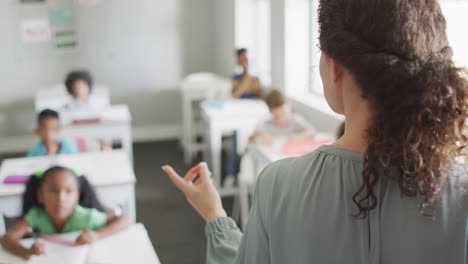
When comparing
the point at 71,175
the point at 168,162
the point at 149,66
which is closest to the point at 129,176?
the point at 71,175

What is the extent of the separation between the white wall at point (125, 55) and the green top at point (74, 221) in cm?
388

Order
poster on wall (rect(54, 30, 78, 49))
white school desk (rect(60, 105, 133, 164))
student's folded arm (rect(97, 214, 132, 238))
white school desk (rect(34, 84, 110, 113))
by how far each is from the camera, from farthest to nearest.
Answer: poster on wall (rect(54, 30, 78, 49)), white school desk (rect(34, 84, 110, 113)), white school desk (rect(60, 105, 133, 164)), student's folded arm (rect(97, 214, 132, 238))

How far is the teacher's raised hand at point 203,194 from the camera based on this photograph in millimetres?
1011

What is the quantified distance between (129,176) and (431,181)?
89.9 inches

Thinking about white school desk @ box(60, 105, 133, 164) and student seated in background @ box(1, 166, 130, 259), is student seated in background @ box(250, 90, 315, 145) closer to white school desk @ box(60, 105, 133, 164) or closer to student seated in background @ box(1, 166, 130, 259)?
white school desk @ box(60, 105, 133, 164)

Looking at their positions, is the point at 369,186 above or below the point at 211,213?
above

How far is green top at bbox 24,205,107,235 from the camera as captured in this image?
2311mm

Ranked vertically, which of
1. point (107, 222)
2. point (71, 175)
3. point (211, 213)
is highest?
point (211, 213)

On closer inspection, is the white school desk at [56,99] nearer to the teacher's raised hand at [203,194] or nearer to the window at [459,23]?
the window at [459,23]

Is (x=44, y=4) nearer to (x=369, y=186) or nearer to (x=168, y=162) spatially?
(x=168, y=162)

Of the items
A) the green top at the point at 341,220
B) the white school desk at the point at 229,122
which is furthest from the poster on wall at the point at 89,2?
the green top at the point at 341,220

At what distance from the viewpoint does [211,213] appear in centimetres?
101

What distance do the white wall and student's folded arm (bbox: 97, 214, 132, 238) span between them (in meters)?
4.06

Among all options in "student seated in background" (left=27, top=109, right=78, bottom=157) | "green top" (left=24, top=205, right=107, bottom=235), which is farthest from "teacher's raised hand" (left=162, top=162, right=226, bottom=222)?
"student seated in background" (left=27, top=109, right=78, bottom=157)
